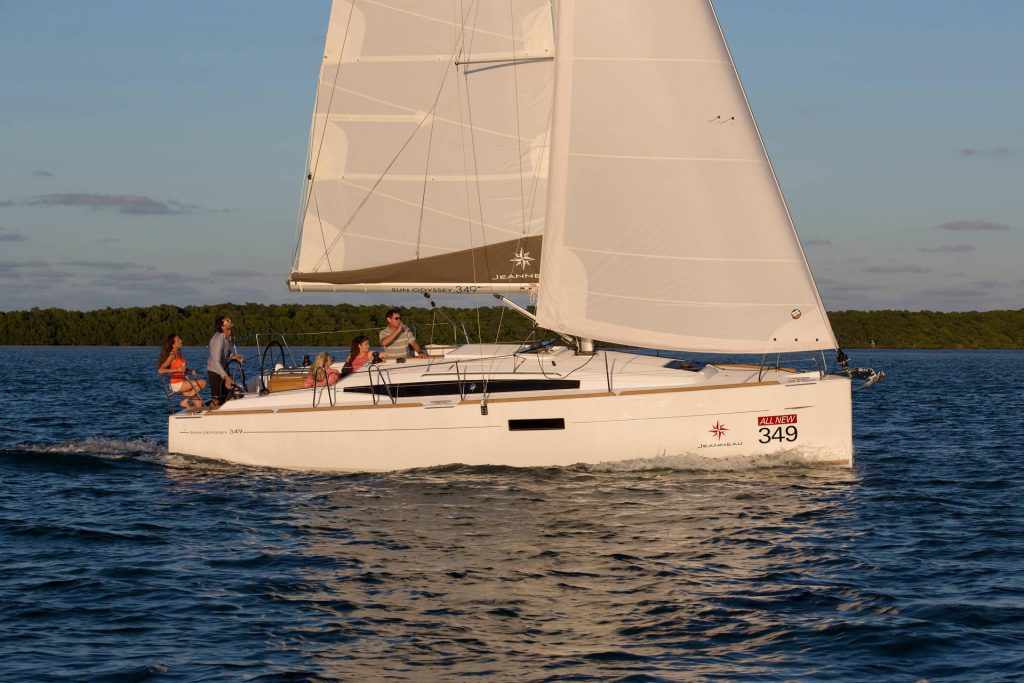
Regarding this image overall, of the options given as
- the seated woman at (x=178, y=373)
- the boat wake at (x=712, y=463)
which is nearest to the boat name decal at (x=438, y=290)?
the seated woman at (x=178, y=373)

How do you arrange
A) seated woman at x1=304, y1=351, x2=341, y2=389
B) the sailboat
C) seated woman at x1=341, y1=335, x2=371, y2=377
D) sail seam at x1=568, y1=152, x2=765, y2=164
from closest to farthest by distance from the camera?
the sailboat → sail seam at x1=568, y1=152, x2=765, y2=164 → seated woman at x1=304, y1=351, x2=341, y2=389 → seated woman at x1=341, y1=335, x2=371, y2=377

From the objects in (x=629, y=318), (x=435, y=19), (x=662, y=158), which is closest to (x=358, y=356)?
(x=629, y=318)

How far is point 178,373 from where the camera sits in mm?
18922

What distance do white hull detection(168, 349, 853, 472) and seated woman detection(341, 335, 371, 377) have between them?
0.95 m

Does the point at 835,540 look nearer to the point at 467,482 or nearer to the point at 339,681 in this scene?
the point at 467,482

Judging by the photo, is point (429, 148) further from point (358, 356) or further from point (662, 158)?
point (662, 158)

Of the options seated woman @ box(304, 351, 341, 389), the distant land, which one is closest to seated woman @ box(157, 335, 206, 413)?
seated woman @ box(304, 351, 341, 389)

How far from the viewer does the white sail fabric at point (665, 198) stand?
16.1 metres

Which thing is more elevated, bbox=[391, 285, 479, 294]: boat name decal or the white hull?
bbox=[391, 285, 479, 294]: boat name decal

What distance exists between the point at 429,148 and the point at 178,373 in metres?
5.66

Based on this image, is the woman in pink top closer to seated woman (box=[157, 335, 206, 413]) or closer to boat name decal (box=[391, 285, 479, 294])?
boat name decal (box=[391, 285, 479, 294])

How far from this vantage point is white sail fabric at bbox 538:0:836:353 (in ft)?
52.9

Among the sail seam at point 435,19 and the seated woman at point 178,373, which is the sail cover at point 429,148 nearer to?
the sail seam at point 435,19

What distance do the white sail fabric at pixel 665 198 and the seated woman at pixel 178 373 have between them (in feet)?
21.2
